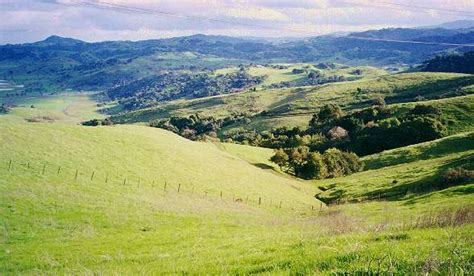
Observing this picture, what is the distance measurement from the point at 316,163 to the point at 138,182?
49519 mm

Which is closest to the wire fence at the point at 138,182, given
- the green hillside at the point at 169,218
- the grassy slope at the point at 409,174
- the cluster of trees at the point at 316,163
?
the green hillside at the point at 169,218

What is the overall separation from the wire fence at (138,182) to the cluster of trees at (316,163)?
23893mm

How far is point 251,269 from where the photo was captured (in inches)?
460

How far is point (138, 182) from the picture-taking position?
51938 mm

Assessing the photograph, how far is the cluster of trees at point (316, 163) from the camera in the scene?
91375 mm

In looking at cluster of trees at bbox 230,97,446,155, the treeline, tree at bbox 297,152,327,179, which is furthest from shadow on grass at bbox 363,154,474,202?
cluster of trees at bbox 230,97,446,155

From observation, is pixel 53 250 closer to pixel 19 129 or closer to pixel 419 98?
pixel 19 129

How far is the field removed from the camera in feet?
42.1

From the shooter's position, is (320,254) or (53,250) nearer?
(320,254)

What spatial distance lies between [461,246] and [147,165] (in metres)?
51.8

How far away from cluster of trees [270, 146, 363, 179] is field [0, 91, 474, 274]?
5.47 meters

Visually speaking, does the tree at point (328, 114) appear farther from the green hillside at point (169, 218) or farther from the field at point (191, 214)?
the green hillside at point (169, 218)

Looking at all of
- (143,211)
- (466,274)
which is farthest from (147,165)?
(466,274)

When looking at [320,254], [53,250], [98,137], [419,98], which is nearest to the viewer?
[320,254]
